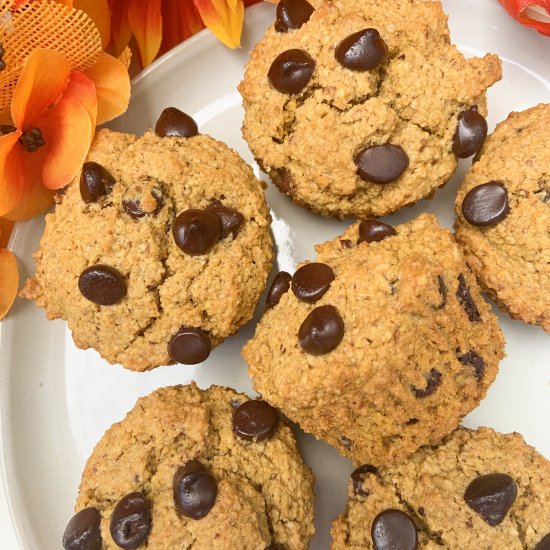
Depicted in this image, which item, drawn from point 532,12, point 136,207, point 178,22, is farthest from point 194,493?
point 532,12

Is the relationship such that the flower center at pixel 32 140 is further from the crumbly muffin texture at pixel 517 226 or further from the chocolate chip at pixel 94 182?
the crumbly muffin texture at pixel 517 226

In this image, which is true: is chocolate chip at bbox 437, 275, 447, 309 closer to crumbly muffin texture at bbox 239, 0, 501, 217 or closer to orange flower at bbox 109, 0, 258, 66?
crumbly muffin texture at bbox 239, 0, 501, 217

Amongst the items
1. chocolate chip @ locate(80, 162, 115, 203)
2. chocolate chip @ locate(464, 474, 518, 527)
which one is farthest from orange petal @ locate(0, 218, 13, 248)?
chocolate chip @ locate(464, 474, 518, 527)

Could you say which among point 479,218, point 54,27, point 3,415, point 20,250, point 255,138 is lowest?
point 3,415

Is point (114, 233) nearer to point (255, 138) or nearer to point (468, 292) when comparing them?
point (255, 138)

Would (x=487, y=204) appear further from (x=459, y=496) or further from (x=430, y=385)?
(x=459, y=496)

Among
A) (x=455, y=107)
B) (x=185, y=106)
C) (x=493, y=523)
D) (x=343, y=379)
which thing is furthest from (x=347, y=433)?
(x=185, y=106)
